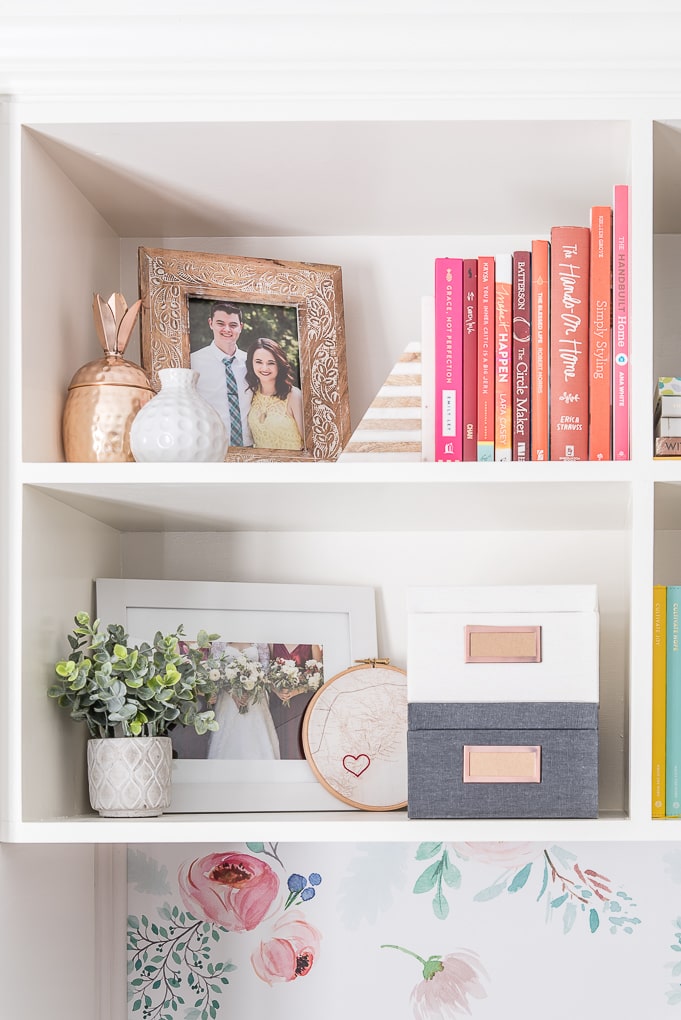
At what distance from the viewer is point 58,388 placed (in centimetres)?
120

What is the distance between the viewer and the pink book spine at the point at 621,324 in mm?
1105

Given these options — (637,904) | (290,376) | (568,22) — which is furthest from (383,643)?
(568,22)

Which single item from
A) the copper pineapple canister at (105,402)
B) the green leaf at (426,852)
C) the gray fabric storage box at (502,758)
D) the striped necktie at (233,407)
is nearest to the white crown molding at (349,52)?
the copper pineapple canister at (105,402)

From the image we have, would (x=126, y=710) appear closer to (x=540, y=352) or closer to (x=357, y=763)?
(x=357, y=763)

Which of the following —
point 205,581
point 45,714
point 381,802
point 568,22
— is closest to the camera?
point 568,22

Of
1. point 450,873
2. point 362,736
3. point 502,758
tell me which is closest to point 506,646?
point 502,758

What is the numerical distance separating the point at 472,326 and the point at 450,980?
868 mm

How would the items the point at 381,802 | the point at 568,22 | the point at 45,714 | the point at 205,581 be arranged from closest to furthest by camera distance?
the point at 568,22 < the point at 45,714 < the point at 381,802 < the point at 205,581

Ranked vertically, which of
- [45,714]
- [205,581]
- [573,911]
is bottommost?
[573,911]

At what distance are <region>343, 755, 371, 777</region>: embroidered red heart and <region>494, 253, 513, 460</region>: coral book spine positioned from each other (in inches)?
16.0

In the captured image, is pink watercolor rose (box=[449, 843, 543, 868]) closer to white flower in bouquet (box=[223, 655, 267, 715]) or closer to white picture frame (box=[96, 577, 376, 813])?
white picture frame (box=[96, 577, 376, 813])

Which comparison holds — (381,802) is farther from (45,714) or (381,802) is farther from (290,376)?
(290,376)

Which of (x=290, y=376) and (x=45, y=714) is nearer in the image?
(x=45, y=714)

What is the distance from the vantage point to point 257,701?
1.33 metres
